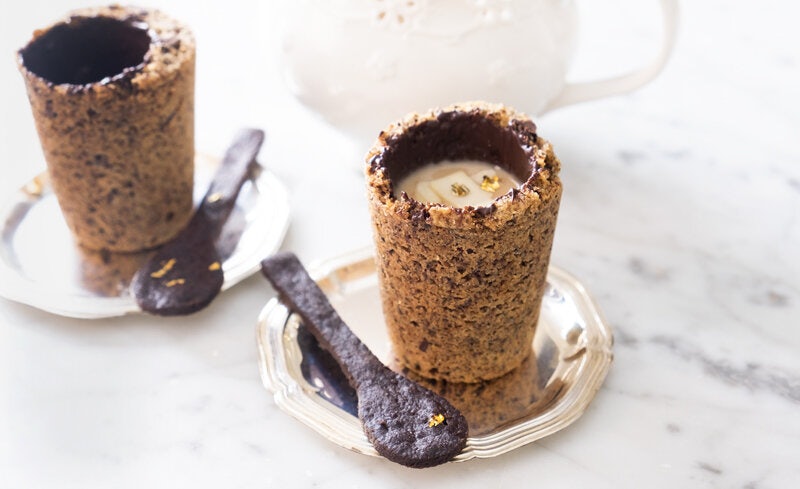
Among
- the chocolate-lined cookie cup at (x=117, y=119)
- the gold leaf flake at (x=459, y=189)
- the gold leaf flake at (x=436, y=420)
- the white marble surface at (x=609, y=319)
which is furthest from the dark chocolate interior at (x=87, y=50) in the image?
the gold leaf flake at (x=436, y=420)

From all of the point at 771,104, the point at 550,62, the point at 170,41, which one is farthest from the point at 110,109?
the point at 771,104

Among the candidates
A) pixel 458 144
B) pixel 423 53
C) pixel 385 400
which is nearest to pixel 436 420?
pixel 385 400

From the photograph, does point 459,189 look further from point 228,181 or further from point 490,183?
point 228,181

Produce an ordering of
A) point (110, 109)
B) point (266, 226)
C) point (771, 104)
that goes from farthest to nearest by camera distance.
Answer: point (771, 104), point (266, 226), point (110, 109)

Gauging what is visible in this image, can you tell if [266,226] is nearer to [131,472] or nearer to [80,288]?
[80,288]

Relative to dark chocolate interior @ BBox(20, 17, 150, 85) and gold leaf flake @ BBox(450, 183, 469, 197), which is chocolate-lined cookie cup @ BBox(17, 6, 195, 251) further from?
gold leaf flake @ BBox(450, 183, 469, 197)

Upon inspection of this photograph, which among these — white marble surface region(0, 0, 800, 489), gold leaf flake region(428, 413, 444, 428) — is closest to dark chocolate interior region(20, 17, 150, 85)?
white marble surface region(0, 0, 800, 489)
